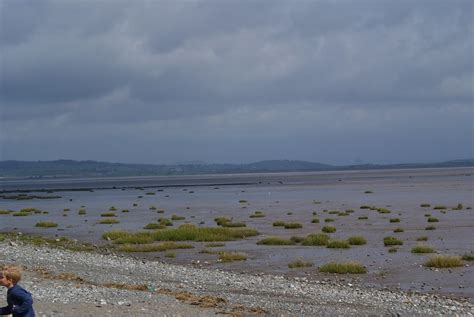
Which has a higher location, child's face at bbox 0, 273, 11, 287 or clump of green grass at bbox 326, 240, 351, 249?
child's face at bbox 0, 273, 11, 287

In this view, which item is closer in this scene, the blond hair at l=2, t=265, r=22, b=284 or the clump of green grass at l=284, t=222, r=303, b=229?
the blond hair at l=2, t=265, r=22, b=284

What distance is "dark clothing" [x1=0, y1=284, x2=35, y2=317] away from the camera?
10.7 metres

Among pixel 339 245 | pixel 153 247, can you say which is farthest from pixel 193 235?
pixel 339 245

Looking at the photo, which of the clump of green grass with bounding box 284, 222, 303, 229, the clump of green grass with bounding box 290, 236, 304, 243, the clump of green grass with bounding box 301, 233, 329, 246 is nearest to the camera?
the clump of green grass with bounding box 301, 233, 329, 246

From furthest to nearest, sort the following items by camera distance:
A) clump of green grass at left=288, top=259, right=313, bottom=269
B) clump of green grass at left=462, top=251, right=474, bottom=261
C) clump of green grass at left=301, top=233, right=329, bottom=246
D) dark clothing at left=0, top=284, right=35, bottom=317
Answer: clump of green grass at left=301, top=233, right=329, bottom=246, clump of green grass at left=462, top=251, right=474, bottom=261, clump of green grass at left=288, top=259, right=313, bottom=269, dark clothing at left=0, top=284, right=35, bottom=317

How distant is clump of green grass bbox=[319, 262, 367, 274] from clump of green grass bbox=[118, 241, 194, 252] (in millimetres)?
11778

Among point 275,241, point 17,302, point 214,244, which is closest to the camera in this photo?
point 17,302

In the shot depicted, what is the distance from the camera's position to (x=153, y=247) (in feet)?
120

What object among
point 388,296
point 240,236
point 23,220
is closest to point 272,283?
point 388,296

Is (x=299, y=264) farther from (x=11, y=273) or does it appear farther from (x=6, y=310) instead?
(x=11, y=273)

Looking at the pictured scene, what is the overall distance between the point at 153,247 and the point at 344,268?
13190mm

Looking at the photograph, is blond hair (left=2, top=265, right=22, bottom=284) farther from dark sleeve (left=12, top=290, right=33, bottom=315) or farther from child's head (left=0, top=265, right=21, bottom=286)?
dark sleeve (left=12, top=290, right=33, bottom=315)

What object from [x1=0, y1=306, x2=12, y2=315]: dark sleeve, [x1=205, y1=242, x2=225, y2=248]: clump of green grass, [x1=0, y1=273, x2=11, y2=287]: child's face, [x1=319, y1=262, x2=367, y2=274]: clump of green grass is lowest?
[x1=205, y1=242, x2=225, y2=248]: clump of green grass

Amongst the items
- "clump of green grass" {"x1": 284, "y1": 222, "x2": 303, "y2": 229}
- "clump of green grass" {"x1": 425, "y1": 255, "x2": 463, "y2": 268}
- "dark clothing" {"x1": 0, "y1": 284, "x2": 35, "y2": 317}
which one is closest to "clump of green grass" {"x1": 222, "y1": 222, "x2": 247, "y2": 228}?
"clump of green grass" {"x1": 284, "y1": 222, "x2": 303, "y2": 229}
